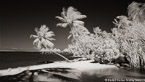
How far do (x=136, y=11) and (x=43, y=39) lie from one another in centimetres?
600

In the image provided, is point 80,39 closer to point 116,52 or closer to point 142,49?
point 116,52

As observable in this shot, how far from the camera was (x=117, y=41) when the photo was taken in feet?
28.0

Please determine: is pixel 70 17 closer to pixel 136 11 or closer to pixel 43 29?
pixel 43 29

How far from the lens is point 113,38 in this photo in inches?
342

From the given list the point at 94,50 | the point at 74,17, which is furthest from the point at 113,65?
the point at 74,17

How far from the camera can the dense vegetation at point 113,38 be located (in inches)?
311

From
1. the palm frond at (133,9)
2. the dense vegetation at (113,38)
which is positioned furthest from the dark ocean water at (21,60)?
the palm frond at (133,9)

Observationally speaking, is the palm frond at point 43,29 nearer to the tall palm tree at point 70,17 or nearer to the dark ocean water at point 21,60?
the tall palm tree at point 70,17

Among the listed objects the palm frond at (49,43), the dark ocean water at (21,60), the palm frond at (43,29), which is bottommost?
the dark ocean water at (21,60)

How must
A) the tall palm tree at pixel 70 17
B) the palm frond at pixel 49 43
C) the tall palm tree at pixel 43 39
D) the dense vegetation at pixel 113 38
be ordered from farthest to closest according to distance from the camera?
1. the palm frond at pixel 49 43
2. the tall palm tree at pixel 43 39
3. the tall palm tree at pixel 70 17
4. the dense vegetation at pixel 113 38

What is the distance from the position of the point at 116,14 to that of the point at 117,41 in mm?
1494

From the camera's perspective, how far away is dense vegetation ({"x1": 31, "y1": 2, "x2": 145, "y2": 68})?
25.9 feet

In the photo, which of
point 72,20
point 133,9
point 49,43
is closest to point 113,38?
point 133,9

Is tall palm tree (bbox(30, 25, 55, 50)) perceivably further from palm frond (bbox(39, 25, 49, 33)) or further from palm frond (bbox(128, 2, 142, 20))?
palm frond (bbox(128, 2, 142, 20))
